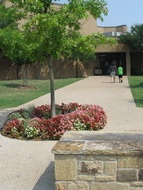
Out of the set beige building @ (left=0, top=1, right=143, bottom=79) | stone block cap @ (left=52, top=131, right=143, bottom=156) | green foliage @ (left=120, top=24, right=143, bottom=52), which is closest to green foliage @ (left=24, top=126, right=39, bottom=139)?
stone block cap @ (left=52, top=131, right=143, bottom=156)

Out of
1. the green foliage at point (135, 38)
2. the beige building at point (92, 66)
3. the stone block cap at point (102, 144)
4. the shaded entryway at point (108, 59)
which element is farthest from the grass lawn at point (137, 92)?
the shaded entryway at point (108, 59)

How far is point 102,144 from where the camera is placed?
5.00 meters

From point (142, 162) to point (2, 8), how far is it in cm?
699

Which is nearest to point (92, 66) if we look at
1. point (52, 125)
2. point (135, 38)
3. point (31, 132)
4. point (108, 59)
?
point (108, 59)

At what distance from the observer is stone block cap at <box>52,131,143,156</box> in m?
4.76

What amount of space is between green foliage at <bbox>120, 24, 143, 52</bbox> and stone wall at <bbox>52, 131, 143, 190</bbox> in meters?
36.3

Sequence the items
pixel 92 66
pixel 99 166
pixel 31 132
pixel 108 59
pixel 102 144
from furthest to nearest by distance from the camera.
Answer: pixel 108 59 → pixel 92 66 → pixel 31 132 → pixel 102 144 → pixel 99 166

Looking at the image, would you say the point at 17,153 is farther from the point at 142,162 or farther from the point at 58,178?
the point at 142,162

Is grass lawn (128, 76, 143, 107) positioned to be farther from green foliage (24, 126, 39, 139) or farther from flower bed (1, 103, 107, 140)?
green foliage (24, 126, 39, 139)

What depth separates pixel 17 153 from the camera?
7.41 metres

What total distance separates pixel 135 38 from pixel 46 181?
36069 mm

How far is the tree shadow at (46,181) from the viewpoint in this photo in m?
5.45

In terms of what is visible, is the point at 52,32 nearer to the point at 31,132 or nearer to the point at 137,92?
the point at 31,132

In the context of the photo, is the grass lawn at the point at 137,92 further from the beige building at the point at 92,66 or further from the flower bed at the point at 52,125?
the beige building at the point at 92,66
